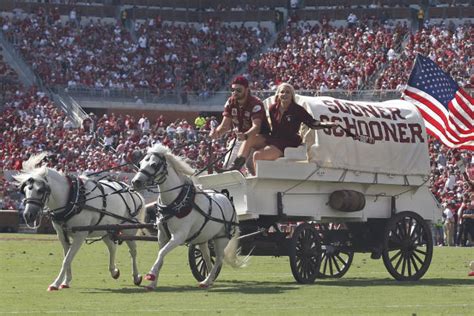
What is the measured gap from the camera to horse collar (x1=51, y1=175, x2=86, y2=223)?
21016 millimetres

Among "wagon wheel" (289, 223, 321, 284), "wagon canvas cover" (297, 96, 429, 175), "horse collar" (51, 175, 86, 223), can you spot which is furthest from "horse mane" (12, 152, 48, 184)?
"wagon canvas cover" (297, 96, 429, 175)

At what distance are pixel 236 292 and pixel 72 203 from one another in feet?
10.0

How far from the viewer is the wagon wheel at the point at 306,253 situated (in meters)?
21.4

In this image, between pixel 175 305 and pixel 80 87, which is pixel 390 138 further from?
pixel 80 87

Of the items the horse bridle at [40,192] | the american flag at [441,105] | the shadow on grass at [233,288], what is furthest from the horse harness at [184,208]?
the american flag at [441,105]

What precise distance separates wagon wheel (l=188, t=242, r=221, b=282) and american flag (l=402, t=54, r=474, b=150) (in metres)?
5.52

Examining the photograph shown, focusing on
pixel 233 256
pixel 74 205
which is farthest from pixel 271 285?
pixel 74 205

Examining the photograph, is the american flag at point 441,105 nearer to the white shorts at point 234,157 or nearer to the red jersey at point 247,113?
the red jersey at point 247,113

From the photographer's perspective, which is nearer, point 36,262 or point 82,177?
point 82,177

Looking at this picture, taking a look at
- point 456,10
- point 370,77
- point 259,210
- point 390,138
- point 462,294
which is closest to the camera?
point 462,294

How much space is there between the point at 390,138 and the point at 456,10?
39.8m

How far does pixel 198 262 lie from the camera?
2239cm

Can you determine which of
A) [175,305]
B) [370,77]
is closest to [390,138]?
[175,305]

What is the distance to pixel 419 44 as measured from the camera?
57.3 metres
